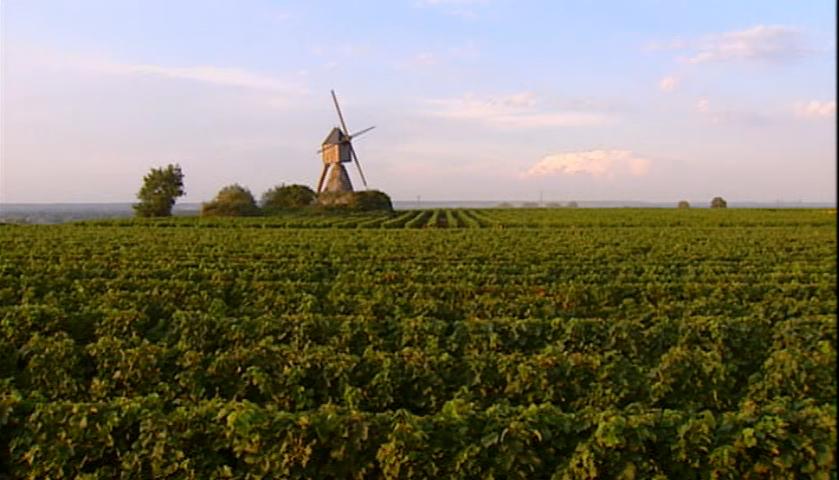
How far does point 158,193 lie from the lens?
74.2m

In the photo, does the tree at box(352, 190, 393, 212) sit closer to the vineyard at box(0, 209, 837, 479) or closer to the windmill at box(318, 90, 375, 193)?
the windmill at box(318, 90, 375, 193)

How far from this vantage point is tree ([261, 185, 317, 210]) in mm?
76750

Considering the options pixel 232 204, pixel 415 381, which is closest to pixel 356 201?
pixel 232 204

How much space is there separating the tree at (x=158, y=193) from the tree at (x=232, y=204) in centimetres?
610

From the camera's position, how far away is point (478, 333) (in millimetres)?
9477

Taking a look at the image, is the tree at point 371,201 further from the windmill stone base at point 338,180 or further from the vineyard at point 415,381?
the vineyard at point 415,381

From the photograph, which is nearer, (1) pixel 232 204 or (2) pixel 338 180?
(1) pixel 232 204

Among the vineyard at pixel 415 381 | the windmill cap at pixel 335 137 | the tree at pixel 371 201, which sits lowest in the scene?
the vineyard at pixel 415 381

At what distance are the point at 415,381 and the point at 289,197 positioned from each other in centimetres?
7116

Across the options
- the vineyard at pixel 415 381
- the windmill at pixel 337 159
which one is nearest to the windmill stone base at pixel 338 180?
the windmill at pixel 337 159

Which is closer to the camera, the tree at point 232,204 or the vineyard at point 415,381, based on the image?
the vineyard at point 415,381

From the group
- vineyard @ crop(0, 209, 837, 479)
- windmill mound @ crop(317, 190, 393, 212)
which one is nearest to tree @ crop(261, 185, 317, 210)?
windmill mound @ crop(317, 190, 393, 212)

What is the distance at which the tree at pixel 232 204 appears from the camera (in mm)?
66750

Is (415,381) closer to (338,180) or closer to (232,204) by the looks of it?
(232,204)
